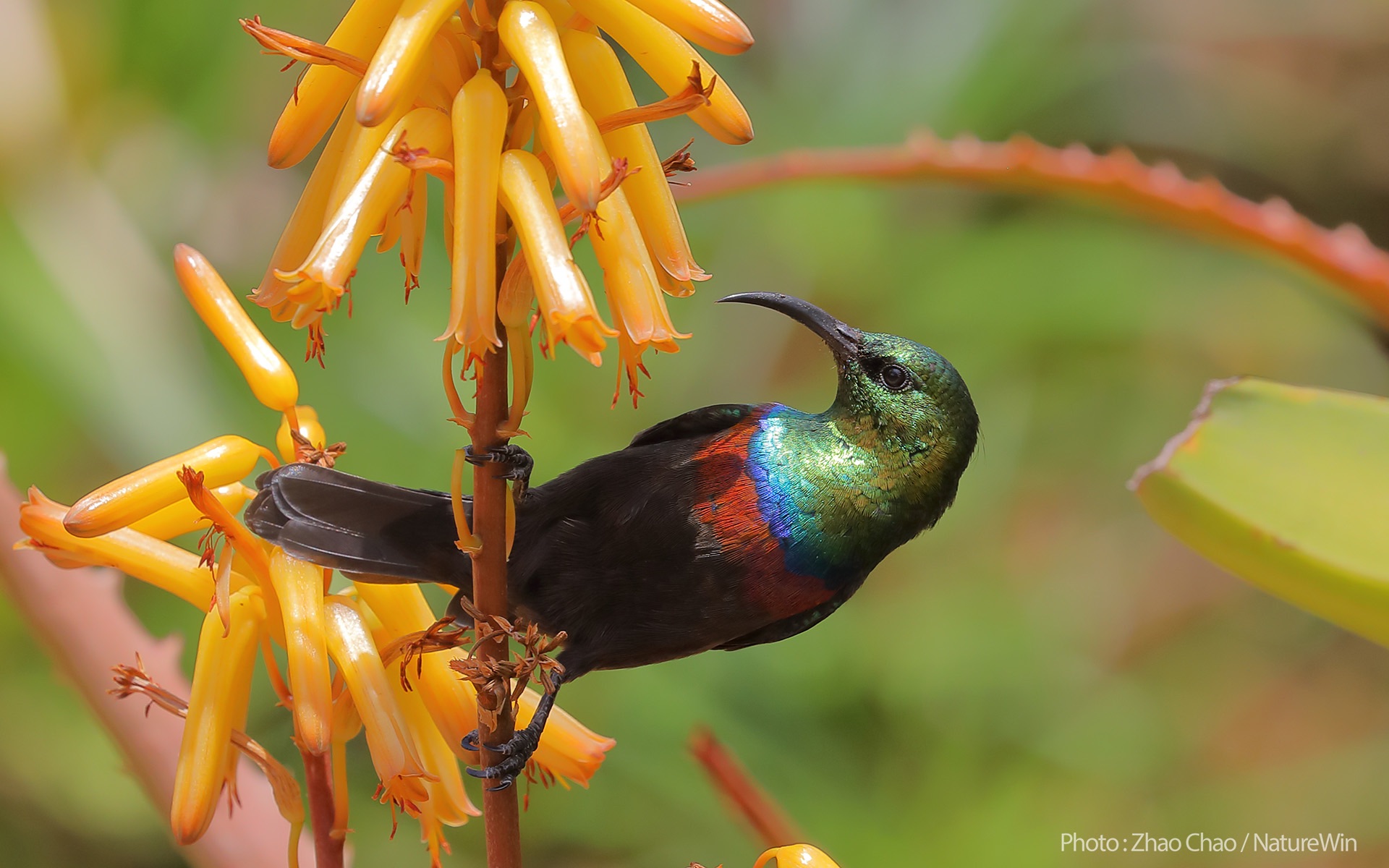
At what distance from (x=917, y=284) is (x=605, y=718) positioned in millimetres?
832

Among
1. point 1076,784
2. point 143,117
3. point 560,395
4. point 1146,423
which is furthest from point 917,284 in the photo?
point 143,117

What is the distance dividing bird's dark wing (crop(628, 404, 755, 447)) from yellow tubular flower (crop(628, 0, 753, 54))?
25 centimetres

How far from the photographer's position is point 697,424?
2.08 feet

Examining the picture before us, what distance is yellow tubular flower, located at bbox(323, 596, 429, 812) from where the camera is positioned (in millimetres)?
429

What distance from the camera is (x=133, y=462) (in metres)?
1.38

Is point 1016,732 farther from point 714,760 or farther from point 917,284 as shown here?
point 714,760

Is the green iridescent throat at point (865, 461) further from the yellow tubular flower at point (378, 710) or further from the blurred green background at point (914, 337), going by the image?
the blurred green background at point (914, 337)

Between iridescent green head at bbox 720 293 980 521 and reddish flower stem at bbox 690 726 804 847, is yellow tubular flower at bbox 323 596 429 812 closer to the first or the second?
reddish flower stem at bbox 690 726 804 847

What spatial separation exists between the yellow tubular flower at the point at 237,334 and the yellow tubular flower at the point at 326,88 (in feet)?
0.28

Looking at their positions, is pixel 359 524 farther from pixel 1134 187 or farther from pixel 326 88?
pixel 1134 187

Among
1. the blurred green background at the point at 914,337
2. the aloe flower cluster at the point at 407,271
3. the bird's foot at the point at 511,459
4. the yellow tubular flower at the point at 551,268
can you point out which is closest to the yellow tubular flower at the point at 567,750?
the aloe flower cluster at the point at 407,271

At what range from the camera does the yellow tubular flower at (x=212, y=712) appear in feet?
1.40

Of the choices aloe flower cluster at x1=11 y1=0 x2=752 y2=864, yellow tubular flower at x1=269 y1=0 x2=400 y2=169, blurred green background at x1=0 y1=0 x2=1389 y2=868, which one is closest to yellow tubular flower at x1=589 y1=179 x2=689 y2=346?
aloe flower cluster at x1=11 y1=0 x2=752 y2=864

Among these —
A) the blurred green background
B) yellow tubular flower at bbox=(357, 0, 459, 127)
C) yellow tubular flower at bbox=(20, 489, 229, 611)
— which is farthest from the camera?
the blurred green background
